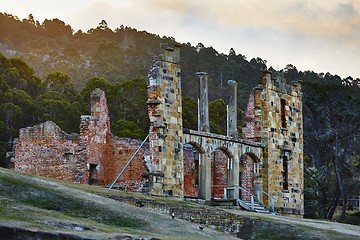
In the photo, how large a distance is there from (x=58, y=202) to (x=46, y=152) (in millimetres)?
20651

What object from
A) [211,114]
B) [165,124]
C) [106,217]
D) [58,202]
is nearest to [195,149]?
[165,124]

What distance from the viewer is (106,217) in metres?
25.1

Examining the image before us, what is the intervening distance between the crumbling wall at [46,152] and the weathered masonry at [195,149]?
56 mm

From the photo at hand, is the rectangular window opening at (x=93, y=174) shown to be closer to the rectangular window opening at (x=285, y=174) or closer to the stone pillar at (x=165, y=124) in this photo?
the stone pillar at (x=165, y=124)

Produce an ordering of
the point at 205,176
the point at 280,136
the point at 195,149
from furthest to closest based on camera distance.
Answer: the point at 280,136 → the point at 195,149 → the point at 205,176

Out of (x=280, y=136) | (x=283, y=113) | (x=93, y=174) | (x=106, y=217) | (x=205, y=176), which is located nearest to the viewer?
(x=106, y=217)

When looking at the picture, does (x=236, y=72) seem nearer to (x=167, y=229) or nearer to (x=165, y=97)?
(x=165, y=97)

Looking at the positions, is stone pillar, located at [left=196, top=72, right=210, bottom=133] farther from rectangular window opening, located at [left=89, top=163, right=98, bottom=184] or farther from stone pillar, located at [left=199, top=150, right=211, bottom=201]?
rectangular window opening, located at [left=89, top=163, right=98, bottom=184]

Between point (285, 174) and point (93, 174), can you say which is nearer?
point (93, 174)

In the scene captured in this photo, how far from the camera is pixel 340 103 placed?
65.2m

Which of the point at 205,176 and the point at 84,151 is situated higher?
the point at 84,151

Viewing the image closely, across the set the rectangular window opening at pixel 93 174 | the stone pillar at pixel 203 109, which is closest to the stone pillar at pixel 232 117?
the stone pillar at pixel 203 109

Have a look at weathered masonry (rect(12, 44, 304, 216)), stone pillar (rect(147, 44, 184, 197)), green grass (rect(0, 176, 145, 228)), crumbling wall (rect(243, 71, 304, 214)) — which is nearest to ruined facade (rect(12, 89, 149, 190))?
weathered masonry (rect(12, 44, 304, 216))

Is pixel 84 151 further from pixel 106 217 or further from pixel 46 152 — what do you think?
pixel 106 217
